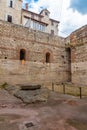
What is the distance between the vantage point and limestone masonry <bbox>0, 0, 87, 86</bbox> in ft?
43.1

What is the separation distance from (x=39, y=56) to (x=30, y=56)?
1102mm

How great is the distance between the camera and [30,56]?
14406 mm

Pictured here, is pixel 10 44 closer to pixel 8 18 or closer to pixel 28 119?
pixel 28 119

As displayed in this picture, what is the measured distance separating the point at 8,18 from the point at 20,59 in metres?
15.2

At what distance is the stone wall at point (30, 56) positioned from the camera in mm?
13021

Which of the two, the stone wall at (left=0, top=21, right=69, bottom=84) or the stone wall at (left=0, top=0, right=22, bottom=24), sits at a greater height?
the stone wall at (left=0, top=0, right=22, bottom=24)

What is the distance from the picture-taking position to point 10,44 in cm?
1330

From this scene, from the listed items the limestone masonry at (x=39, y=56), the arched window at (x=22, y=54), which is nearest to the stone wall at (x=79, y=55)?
the limestone masonry at (x=39, y=56)

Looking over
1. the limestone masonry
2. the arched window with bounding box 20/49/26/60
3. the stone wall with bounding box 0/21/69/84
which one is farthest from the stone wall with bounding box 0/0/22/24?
the arched window with bounding box 20/49/26/60

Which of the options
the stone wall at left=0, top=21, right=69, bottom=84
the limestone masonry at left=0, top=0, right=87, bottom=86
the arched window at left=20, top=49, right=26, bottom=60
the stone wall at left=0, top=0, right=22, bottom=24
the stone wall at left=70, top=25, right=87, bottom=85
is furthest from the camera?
the stone wall at left=0, top=0, right=22, bottom=24

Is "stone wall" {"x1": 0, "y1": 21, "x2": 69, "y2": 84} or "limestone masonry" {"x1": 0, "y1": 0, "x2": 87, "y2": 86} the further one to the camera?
"limestone masonry" {"x1": 0, "y1": 0, "x2": 87, "y2": 86}

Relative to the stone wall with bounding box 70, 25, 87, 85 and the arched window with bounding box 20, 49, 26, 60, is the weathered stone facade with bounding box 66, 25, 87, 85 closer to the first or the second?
the stone wall with bounding box 70, 25, 87, 85

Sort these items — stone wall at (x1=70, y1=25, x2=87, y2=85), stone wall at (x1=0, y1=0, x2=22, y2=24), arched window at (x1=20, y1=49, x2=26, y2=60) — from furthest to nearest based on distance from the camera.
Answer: stone wall at (x1=0, y1=0, x2=22, y2=24)
stone wall at (x1=70, y1=25, x2=87, y2=85)
arched window at (x1=20, y1=49, x2=26, y2=60)

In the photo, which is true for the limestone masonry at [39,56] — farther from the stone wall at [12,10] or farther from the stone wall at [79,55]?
the stone wall at [12,10]
